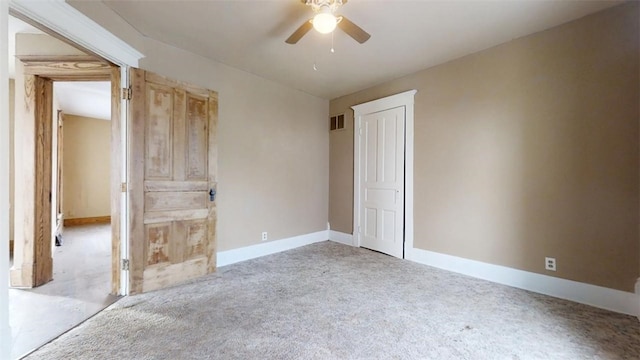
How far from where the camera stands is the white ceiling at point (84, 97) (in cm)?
437

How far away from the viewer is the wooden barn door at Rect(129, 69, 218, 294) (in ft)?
8.27

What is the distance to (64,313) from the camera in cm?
216

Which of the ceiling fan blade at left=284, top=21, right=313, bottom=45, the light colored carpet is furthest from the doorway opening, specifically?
the ceiling fan blade at left=284, top=21, right=313, bottom=45

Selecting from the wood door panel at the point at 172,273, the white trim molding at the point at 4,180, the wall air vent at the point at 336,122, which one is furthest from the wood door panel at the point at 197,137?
the wall air vent at the point at 336,122

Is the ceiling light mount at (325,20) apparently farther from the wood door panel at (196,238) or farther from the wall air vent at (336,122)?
the wall air vent at (336,122)

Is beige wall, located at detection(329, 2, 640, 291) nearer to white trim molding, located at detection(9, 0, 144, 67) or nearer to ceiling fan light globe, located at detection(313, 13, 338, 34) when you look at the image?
ceiling fan light globe, located at detection(313, 13, 338, 34)

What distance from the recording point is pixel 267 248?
388 cm

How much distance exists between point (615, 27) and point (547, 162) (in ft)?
3.98

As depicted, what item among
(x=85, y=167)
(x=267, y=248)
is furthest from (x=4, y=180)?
(x=85, y=167)

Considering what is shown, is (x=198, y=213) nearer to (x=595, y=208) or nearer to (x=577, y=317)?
(x=577, y=317)

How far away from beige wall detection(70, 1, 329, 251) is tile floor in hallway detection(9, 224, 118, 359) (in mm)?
1277

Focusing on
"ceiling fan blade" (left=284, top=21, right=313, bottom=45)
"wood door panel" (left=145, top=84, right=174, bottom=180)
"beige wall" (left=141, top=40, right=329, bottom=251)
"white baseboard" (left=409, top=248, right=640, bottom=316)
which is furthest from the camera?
"beige wall" (left=141, top=40, right=329, bottom=251)

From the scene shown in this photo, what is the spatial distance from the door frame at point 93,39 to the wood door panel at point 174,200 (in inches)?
7.8

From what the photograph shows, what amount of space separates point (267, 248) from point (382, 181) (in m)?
1.99
